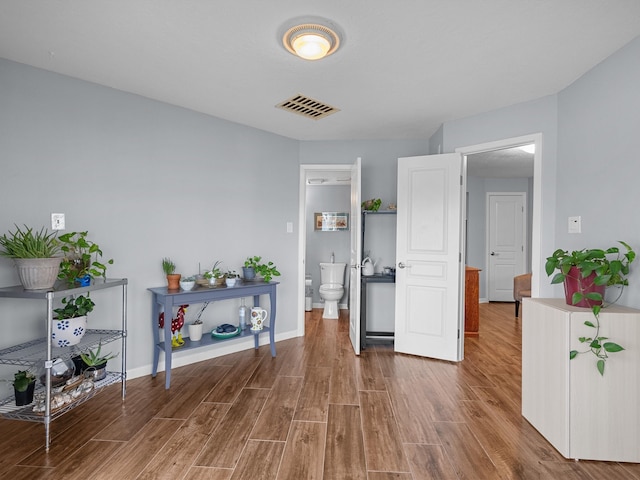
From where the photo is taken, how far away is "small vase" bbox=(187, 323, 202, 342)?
122 inches

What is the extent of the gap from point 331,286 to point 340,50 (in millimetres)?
3581

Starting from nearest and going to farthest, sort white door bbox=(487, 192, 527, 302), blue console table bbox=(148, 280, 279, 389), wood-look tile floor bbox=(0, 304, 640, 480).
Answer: wood-look tile floor bbox=(0, 304, 640, 480) → blue console table bbox=(148, 280, 279, 389) → white door bbox=(487, 192, 527, 302)

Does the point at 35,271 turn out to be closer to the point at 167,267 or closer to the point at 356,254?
the point at 167,267

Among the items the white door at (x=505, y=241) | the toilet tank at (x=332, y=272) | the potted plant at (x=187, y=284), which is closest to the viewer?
the potted plant at (x=187, y=284)

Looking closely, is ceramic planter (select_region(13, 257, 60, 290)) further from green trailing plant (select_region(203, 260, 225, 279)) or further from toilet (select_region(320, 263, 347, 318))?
toilet (select_region(320, 263, 347, 318))

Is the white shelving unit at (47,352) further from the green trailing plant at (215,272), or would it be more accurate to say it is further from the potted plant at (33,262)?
the green trailing plant at (215,272)

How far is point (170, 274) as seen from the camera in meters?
3.02

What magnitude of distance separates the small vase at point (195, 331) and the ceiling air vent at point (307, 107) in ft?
6.75

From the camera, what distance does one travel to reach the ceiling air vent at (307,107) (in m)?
3.00

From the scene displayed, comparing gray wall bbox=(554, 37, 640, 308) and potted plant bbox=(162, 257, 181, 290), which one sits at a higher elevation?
gray wall bbox=(554, 37, 640, 308)

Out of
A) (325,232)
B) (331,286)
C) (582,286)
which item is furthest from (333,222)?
(582,286)

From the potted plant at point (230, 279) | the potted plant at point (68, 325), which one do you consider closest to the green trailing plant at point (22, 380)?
the potted plant at point (68, 325)

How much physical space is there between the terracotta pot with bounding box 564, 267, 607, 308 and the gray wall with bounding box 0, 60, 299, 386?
272cm

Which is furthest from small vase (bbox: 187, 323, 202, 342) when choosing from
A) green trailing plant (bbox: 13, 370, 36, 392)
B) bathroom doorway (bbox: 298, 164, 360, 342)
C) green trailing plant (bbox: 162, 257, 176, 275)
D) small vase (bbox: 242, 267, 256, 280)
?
bathroom doorway (bbox: 298, 164, 360, 342)
